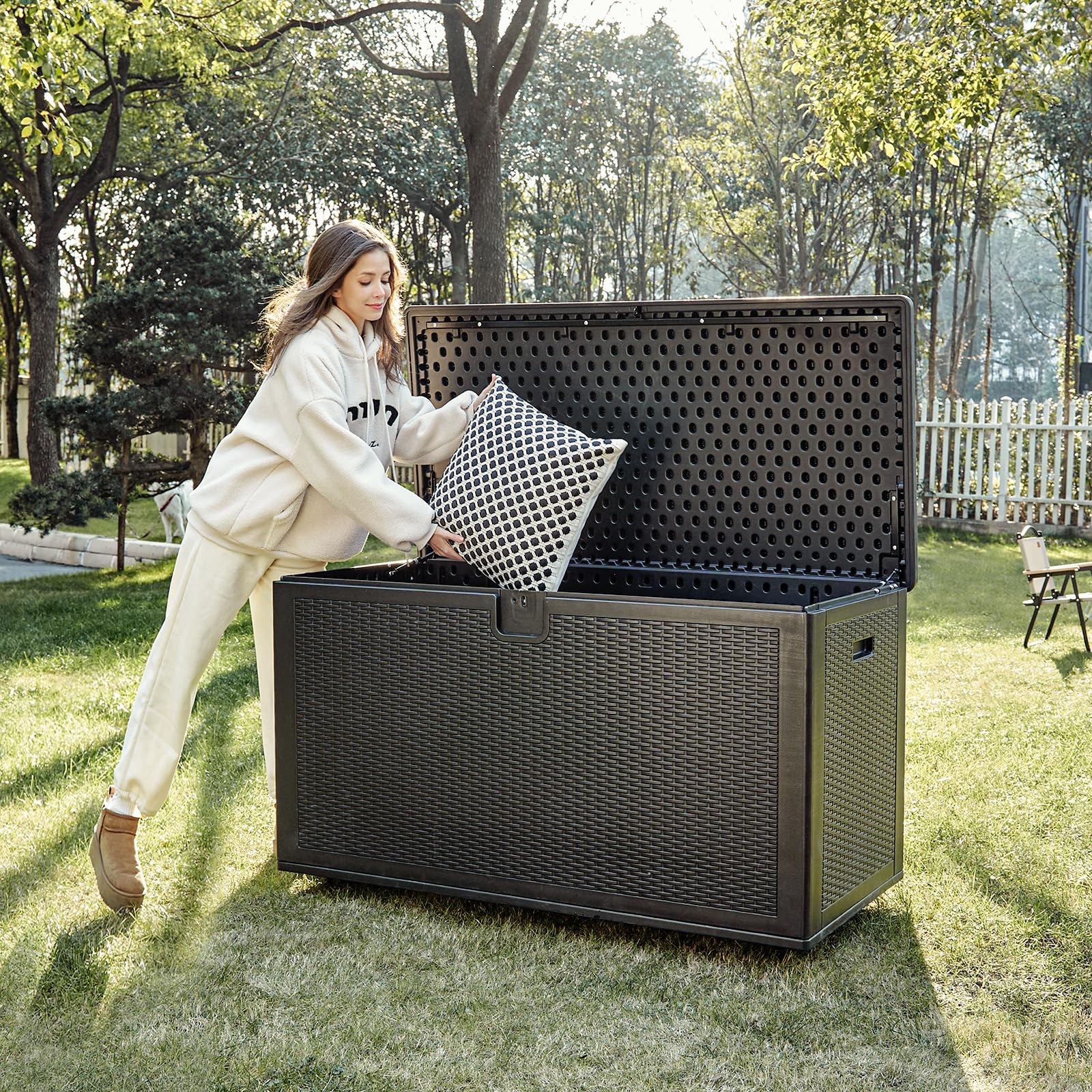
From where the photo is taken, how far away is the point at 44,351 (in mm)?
11828

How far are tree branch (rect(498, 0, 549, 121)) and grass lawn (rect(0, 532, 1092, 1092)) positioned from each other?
652cm

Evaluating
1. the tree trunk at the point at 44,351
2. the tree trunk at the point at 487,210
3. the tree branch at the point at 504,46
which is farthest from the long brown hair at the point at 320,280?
the tree trunk at the point at 44,351

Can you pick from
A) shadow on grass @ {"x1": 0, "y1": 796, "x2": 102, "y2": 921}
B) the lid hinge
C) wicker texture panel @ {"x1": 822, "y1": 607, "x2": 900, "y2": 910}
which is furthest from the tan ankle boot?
the lid hinge

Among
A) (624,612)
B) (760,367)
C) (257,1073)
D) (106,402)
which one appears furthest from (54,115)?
(257,1073)

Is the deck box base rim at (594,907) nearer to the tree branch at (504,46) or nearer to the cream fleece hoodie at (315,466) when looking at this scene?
the cream fleece hoodie at (315,466)

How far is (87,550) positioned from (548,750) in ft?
26.4

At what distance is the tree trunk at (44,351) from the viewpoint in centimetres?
1169

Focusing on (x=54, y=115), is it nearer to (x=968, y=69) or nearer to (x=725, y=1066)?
(x=725, y=1066)

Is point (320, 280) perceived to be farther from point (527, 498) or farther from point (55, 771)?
point (55, 771)

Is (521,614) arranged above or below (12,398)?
below

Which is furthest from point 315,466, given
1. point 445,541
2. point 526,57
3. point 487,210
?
point 526,57

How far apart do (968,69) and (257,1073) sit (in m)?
8.12

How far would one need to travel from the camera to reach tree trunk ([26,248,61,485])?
11688 millimetres

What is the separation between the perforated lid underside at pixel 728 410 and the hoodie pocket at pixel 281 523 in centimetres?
64
